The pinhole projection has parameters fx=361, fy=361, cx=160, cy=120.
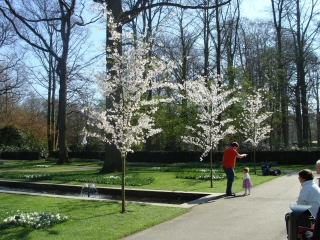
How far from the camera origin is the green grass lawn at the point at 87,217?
6801mm

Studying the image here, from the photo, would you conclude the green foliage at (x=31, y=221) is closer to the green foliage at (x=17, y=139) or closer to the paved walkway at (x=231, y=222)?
the paved walkway at (x=231, y=222)

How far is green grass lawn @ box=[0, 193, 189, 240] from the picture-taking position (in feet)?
22.3

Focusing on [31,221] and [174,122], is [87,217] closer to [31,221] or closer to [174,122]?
[31,221]

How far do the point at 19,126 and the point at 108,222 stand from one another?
133 ft

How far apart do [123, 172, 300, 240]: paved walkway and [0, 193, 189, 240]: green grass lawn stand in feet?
1.34

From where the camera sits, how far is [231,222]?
757 centimetres

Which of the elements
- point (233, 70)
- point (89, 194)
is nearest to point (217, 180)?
point (89, 194)

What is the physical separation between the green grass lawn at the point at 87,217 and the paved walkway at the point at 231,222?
41 cm

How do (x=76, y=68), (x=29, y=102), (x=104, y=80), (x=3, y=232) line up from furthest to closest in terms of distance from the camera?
(x=29, y=102) → (x=76, y=68) → (x=104, y=80) → (x=3, y=232)

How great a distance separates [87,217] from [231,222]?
10.6ft

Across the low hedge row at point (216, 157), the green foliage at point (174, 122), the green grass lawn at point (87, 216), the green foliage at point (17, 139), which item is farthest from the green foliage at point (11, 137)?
the green grass lawn at point (87, 216)

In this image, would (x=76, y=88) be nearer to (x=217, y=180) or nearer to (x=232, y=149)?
(x=217, y=180)

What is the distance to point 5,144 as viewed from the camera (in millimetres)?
45062

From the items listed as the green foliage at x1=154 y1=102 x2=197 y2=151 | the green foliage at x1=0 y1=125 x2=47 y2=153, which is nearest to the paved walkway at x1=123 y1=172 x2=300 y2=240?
the green foliage at x1=154 y1=102 x2=197 y2=151
